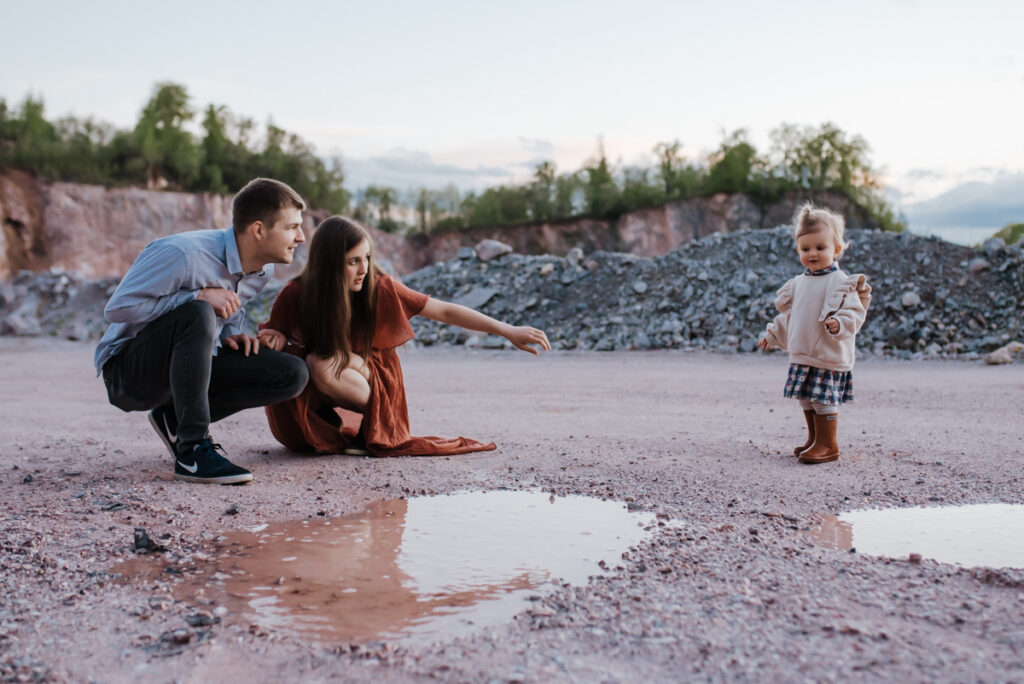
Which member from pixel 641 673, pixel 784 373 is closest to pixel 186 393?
pixel 641 673

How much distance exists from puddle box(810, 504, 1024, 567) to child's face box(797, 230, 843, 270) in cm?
148

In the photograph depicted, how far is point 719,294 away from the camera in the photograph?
14.0m

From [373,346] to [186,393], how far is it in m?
1.04

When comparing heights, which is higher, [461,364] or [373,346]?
[373,346]

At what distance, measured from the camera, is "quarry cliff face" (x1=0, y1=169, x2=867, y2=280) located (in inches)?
1021

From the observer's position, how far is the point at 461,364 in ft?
36.7

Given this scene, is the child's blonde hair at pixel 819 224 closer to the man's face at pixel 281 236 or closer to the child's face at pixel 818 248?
the child's face at pixel 818 248

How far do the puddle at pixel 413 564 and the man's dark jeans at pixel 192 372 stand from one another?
0.94m

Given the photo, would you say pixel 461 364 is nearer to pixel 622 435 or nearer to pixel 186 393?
pixel 622 435

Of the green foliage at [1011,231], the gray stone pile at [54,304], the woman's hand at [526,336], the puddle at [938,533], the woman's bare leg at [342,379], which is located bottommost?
the gray stone pile at [54,304]

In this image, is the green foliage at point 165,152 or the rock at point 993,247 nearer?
the rock at point 993,247

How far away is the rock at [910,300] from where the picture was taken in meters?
12.5

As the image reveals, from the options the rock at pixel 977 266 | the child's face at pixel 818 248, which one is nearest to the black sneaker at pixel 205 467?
the child's face at pixel 818 248

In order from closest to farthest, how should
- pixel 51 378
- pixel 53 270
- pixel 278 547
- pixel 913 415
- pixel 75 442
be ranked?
1. pixel 278 547
2. pixel 75 442
3. pixel 913 415
4. pixel 51 378
5. pixel 53 270
